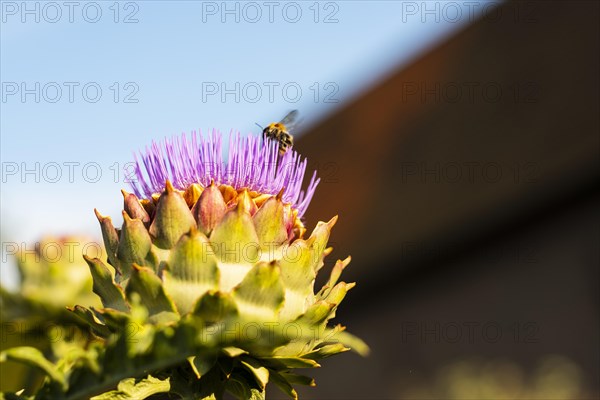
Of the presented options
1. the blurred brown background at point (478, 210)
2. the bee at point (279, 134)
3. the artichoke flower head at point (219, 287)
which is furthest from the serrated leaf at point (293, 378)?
the blurred brown background at point (478, 210)

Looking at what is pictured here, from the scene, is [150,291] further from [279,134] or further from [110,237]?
[279,134]

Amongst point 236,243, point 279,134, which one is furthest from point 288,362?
point 279,134

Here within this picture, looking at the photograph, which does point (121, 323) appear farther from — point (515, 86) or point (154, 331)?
point (515, 86)

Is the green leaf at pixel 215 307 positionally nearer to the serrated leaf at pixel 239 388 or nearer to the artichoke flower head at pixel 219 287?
the artichoke flower head at pixel 219 287

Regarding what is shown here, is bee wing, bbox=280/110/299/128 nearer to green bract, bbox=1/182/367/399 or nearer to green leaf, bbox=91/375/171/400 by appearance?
green bract, bbox=1/182/367/399

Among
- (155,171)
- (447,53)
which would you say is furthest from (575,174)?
(155,171)

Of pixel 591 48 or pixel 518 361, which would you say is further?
pixel 518 361

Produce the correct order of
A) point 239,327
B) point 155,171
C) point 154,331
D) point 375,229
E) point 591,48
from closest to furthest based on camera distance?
point 154,331, point 239,327, point 155,171, point 591,48, point 375,229
